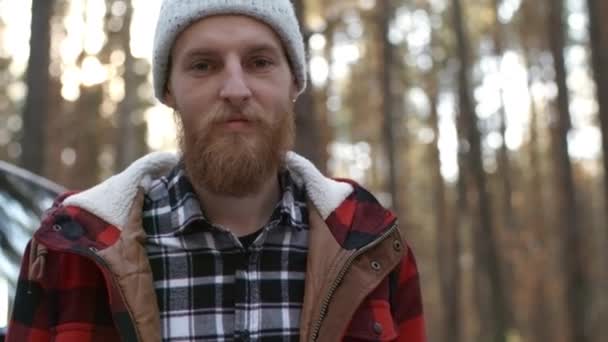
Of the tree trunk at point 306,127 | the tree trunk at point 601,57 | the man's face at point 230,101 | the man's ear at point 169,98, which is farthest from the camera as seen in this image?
the tree trunk at point 601,57

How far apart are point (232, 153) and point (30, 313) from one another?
0.73 meters

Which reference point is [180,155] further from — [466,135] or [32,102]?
[466,135]

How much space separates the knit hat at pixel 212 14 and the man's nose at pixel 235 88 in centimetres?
21

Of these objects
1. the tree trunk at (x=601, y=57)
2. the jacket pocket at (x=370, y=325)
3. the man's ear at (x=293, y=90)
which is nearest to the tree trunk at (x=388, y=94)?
the tree trunk at (x=601, y=57)

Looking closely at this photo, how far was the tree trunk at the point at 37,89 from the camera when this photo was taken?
9672 millimetres

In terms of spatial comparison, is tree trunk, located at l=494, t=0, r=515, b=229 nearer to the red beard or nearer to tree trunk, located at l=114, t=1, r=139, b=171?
tree trunk, located at l=114, t=1, r=139, b=171

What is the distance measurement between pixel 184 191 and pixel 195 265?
11.0 inches

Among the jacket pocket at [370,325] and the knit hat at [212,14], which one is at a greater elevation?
the knit hat at [212,14]

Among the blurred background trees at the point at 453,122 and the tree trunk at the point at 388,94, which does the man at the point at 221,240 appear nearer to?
the blurred background trees at the point at 453,122

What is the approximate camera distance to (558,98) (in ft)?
53.5

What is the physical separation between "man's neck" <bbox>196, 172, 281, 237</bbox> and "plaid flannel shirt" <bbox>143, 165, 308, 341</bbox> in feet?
0.15

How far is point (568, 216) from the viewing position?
1561 cm

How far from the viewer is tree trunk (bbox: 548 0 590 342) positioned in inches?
550

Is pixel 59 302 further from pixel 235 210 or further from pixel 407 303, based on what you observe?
pixel 407 303
